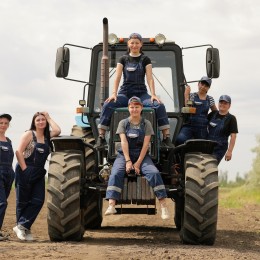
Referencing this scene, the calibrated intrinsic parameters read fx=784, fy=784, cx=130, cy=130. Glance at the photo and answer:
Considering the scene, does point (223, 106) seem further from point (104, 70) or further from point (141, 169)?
point (141, 169)

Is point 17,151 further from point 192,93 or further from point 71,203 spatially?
point 192,93

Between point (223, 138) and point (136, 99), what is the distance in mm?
2986

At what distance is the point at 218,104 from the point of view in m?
13.4

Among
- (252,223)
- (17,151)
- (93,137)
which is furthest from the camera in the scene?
(252,223)

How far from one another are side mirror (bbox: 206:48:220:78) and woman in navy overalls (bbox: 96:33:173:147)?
112 cm

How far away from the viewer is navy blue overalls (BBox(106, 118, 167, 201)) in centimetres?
1068

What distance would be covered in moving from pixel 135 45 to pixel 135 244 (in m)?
2.89

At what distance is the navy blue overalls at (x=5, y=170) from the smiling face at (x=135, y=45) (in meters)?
2.35

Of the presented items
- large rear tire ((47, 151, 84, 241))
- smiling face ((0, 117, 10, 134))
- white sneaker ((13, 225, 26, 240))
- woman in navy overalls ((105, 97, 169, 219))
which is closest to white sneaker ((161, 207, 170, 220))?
woman in navy overalls ((105, 97, 169, 219))

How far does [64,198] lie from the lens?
425 inches

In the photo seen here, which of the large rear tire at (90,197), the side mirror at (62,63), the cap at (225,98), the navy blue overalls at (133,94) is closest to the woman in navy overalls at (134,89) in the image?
the navy blue overalls at (133,94)

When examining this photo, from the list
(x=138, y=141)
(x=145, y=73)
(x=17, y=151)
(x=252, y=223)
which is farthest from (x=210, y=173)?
(x=252, y=223)

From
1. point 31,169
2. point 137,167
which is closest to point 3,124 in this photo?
point 31,169

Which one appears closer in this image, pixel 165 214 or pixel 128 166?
pixel 165 214
